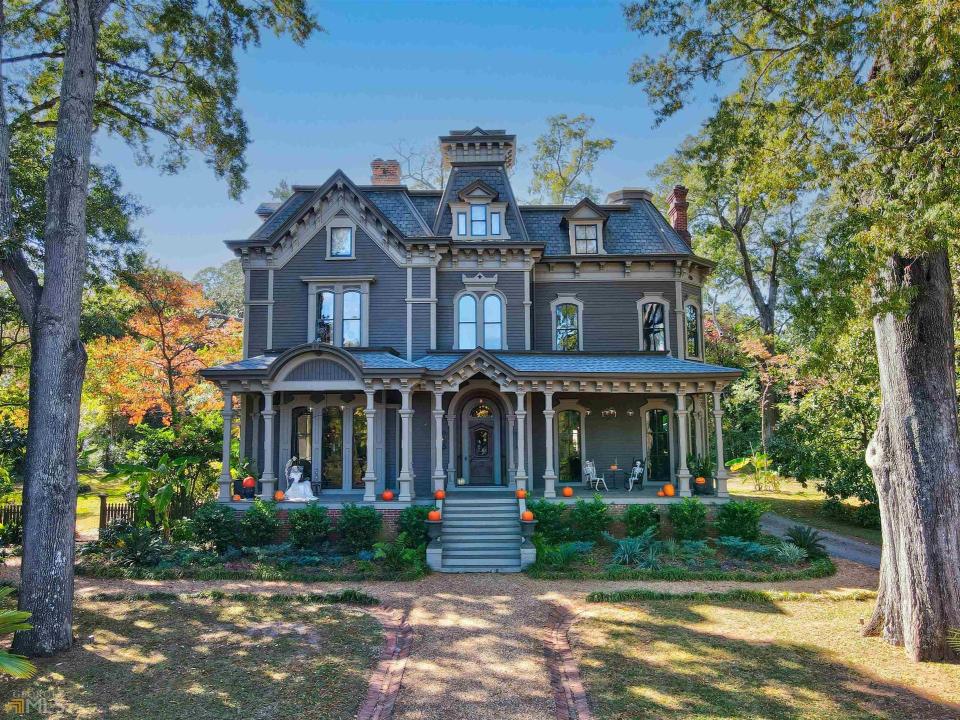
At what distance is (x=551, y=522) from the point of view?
14148 millimetres

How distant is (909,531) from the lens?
8.32 meters

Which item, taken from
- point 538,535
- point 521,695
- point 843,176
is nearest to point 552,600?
point 538,535

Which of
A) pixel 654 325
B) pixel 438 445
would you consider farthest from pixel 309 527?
pixel 654 325

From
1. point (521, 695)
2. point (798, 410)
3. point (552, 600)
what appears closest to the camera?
point (521, 695)

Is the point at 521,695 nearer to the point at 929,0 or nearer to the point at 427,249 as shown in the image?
the point at 929,0

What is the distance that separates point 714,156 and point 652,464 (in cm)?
1042

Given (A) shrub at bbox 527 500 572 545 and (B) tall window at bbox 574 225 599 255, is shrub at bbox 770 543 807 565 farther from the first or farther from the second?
(B) tall window at bbox 574 225 599 255

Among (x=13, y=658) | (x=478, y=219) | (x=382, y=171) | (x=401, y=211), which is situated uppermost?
(x=382, y=171)

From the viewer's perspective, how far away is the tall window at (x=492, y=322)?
1844 cm

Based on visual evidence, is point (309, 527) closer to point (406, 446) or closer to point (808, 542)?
point (406, 446)

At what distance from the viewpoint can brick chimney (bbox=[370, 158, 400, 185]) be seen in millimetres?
21344

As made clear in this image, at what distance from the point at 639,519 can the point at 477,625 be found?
649 centimetres

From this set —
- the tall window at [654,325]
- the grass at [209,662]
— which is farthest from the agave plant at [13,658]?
the tall window at [654,325]

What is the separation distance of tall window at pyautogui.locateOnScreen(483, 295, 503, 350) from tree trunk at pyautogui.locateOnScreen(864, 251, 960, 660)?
36.8ft
